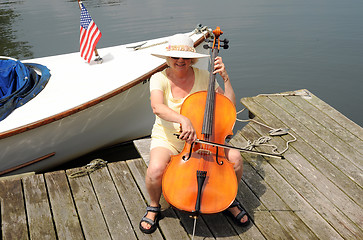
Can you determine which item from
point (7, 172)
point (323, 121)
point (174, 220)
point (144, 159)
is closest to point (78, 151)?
point (7, 172)

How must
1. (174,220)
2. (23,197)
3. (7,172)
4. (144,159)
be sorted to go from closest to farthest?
(174,220), (23,197), (144,159), (7,172)

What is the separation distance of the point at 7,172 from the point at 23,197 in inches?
54.1

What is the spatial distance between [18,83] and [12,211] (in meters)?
2.19

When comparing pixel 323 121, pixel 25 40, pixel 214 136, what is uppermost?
pixel 214 136

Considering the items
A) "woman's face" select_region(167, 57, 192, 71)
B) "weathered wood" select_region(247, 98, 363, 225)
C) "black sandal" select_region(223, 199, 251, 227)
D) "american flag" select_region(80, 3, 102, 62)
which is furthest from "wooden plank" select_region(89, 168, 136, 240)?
"american flag" select_region(80, 3, 102, 62)

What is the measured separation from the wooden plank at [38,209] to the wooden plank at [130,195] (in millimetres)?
671

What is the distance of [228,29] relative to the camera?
11336mm

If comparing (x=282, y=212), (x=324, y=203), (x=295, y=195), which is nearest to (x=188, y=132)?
(x=282, y=212)

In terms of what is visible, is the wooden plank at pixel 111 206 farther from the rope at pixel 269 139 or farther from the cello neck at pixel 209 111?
the rope at pixel 269 139

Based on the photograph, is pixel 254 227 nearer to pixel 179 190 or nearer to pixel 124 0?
pixel 179 190

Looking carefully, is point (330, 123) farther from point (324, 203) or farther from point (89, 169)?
point (89, 169)

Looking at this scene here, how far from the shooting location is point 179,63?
269cm

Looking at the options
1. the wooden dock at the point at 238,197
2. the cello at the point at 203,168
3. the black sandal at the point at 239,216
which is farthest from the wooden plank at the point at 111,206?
the black sandal at the point at 239,216

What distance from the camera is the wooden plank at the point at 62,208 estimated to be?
8.73ft
